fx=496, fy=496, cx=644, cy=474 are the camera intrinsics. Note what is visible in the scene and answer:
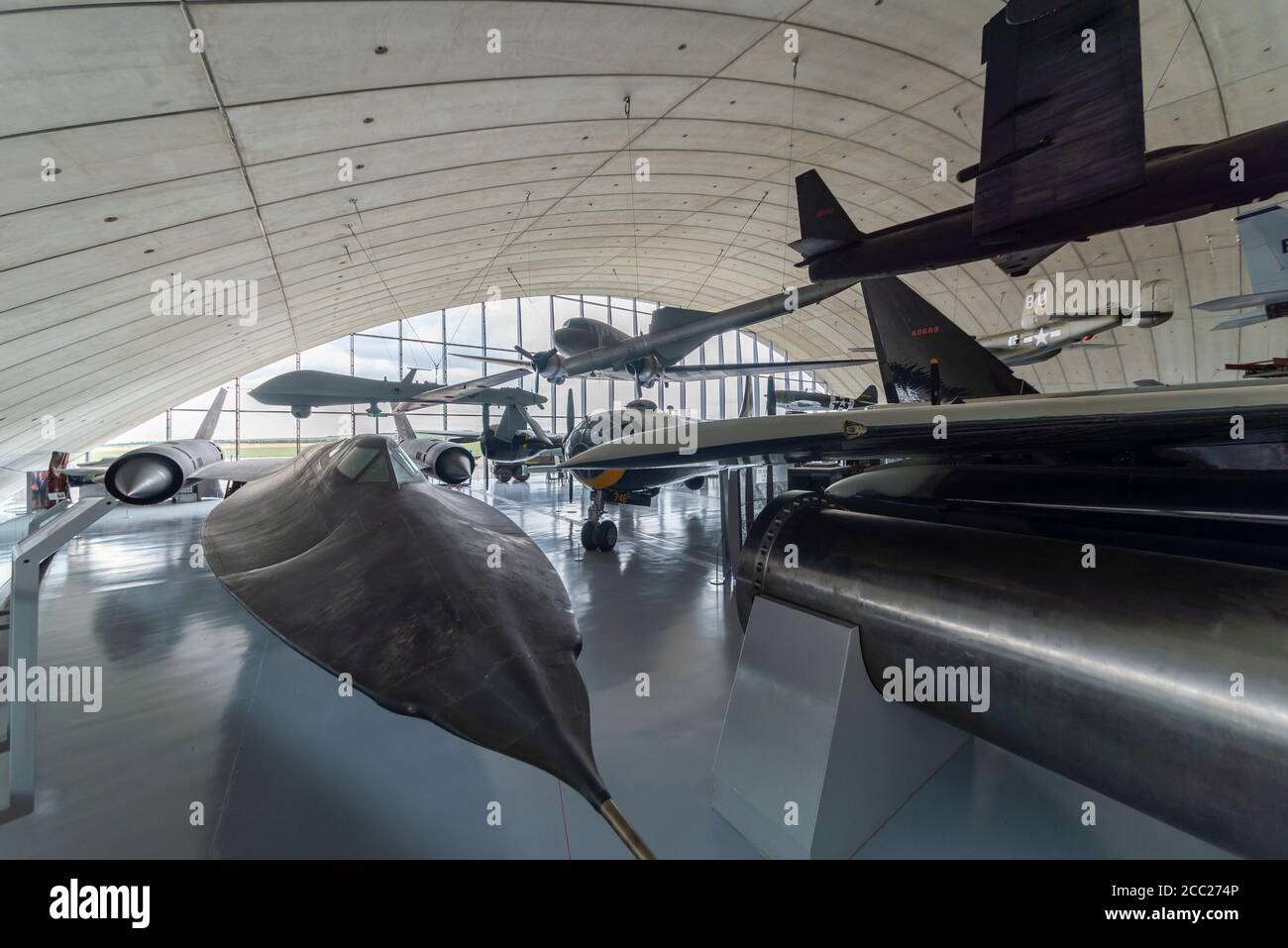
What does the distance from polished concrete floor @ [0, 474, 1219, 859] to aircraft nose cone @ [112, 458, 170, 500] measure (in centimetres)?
246

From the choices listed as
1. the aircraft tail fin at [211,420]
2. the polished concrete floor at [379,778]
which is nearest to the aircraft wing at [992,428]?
the polished concrete floor at [379,778]

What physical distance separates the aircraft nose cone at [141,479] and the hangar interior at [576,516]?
0.08 meters

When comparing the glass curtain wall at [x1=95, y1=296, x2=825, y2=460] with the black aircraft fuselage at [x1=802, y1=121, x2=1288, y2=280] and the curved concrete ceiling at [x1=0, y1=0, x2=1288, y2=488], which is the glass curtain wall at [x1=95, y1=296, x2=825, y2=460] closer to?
the curved concrete ceiling at [x1=0, y1=0, x2=1288, y2=488]

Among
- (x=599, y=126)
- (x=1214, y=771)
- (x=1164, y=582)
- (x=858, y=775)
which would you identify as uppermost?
(x=599, y=126)

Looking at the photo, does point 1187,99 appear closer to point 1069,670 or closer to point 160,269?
point 1069,670

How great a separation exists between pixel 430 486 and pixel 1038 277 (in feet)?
73.3

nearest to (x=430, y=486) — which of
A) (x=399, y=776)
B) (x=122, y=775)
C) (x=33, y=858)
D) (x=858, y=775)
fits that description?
(x=399, y=776)

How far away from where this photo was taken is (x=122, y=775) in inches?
107

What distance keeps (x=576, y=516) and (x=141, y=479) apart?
817 cm

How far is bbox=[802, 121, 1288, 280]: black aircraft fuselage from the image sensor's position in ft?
12.0

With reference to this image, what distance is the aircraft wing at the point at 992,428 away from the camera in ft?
5.52

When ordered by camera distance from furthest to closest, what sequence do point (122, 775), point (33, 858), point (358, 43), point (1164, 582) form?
point (358, 43), point (122, 775), point (33, 858), point (1164, 582)

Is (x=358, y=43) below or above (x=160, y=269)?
above

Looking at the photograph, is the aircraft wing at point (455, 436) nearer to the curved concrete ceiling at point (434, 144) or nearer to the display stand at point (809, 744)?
the curved concrete ceiling at point (434, 144)
